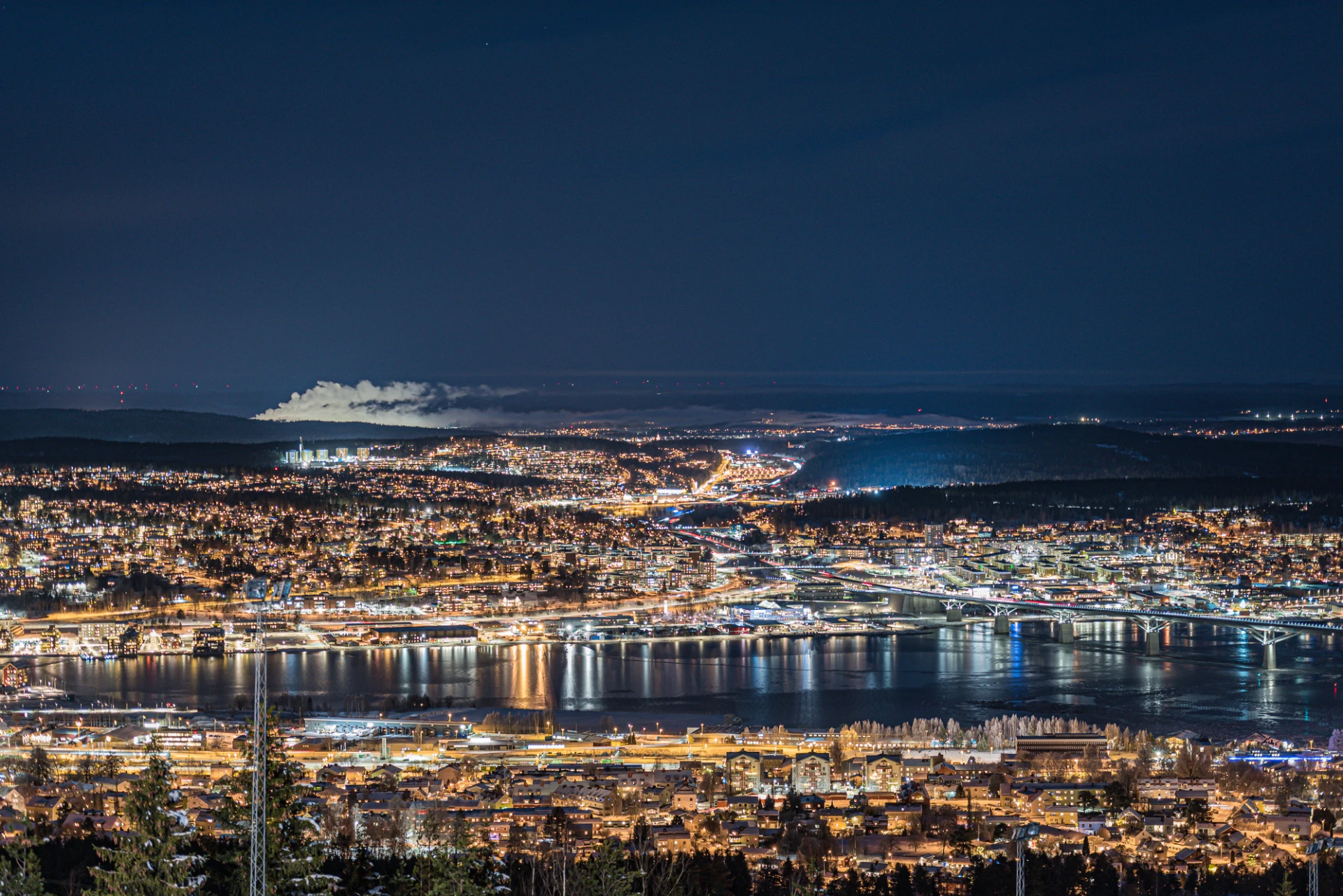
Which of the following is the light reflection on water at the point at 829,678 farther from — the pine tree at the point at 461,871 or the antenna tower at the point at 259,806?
the antenna tower at the point at 259,806

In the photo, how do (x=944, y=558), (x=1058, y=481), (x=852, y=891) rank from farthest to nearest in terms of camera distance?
(x=1058, y=481)
(x=944, y=558)
(x=852, y=891)

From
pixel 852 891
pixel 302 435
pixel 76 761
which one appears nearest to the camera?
pixel 852 891

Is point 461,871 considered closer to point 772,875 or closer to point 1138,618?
point 772,875

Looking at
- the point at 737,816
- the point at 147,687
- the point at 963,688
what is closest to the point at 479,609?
the point at 147,687

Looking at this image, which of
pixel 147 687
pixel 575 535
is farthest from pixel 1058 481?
pixel 147 687

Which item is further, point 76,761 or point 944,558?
point 944,558

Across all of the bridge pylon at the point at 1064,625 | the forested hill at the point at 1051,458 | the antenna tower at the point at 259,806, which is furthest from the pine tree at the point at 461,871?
the forested hill at the point at 1051,458

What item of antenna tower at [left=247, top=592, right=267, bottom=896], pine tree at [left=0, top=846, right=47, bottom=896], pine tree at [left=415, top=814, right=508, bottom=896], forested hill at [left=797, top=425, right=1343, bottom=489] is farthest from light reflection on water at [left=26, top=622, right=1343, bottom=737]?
forested hill at [left=797, top=425, right=1343, bottom=489]

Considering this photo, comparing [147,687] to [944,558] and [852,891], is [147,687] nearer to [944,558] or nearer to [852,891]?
[852,891]
